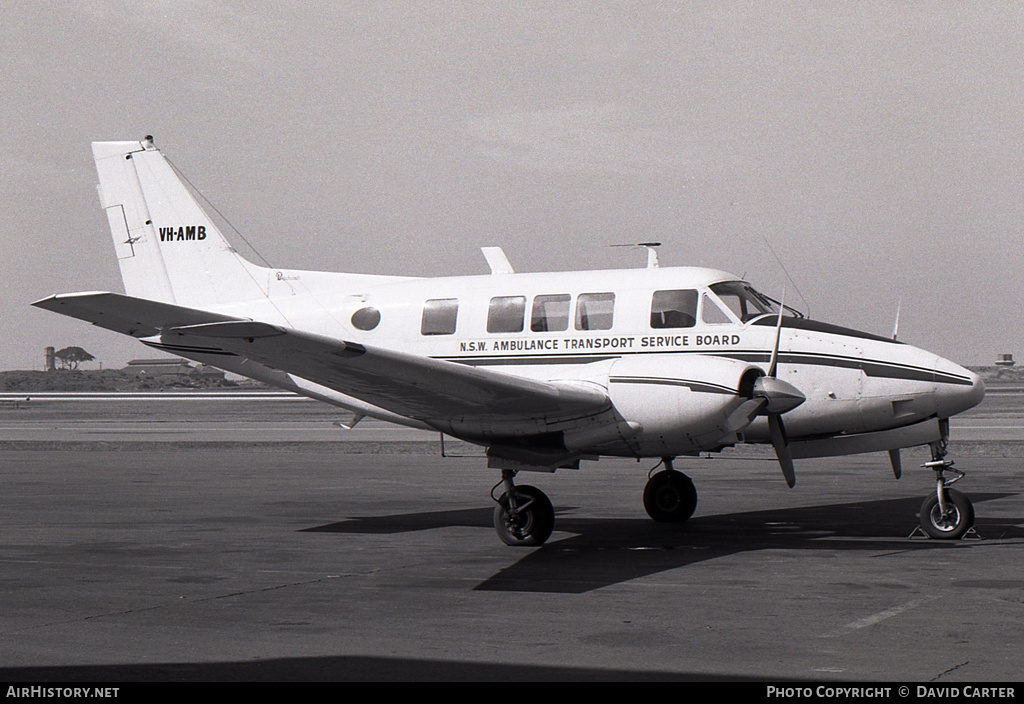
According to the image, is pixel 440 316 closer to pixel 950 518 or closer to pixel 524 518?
pixel 524 518

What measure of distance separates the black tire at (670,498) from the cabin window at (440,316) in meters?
3.67

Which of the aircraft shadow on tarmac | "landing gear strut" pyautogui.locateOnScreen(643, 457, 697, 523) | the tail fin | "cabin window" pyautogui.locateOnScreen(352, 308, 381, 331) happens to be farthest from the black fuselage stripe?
the tail fin

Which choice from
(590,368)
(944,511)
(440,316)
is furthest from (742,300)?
(440,316)

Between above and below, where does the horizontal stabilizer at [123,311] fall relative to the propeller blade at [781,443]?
above

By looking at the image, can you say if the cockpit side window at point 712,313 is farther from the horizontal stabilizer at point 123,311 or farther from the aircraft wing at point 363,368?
the horizontal stabilizer at point 123,311

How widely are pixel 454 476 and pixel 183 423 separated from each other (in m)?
31.2

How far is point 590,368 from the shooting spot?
498 inches

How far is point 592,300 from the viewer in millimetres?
13664

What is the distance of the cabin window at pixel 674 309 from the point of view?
43.5 feet

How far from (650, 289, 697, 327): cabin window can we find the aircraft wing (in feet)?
5.40

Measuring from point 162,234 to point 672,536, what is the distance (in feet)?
30.2

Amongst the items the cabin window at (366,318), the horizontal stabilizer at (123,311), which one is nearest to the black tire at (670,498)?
the cabin window at (366,318)

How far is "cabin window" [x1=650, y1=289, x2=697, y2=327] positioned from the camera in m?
13.3

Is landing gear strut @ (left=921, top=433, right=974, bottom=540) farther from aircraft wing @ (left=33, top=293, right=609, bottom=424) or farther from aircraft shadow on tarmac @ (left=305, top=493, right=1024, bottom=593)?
aircraft wing @ (left=33, top=293, right=609, bottom=424)
